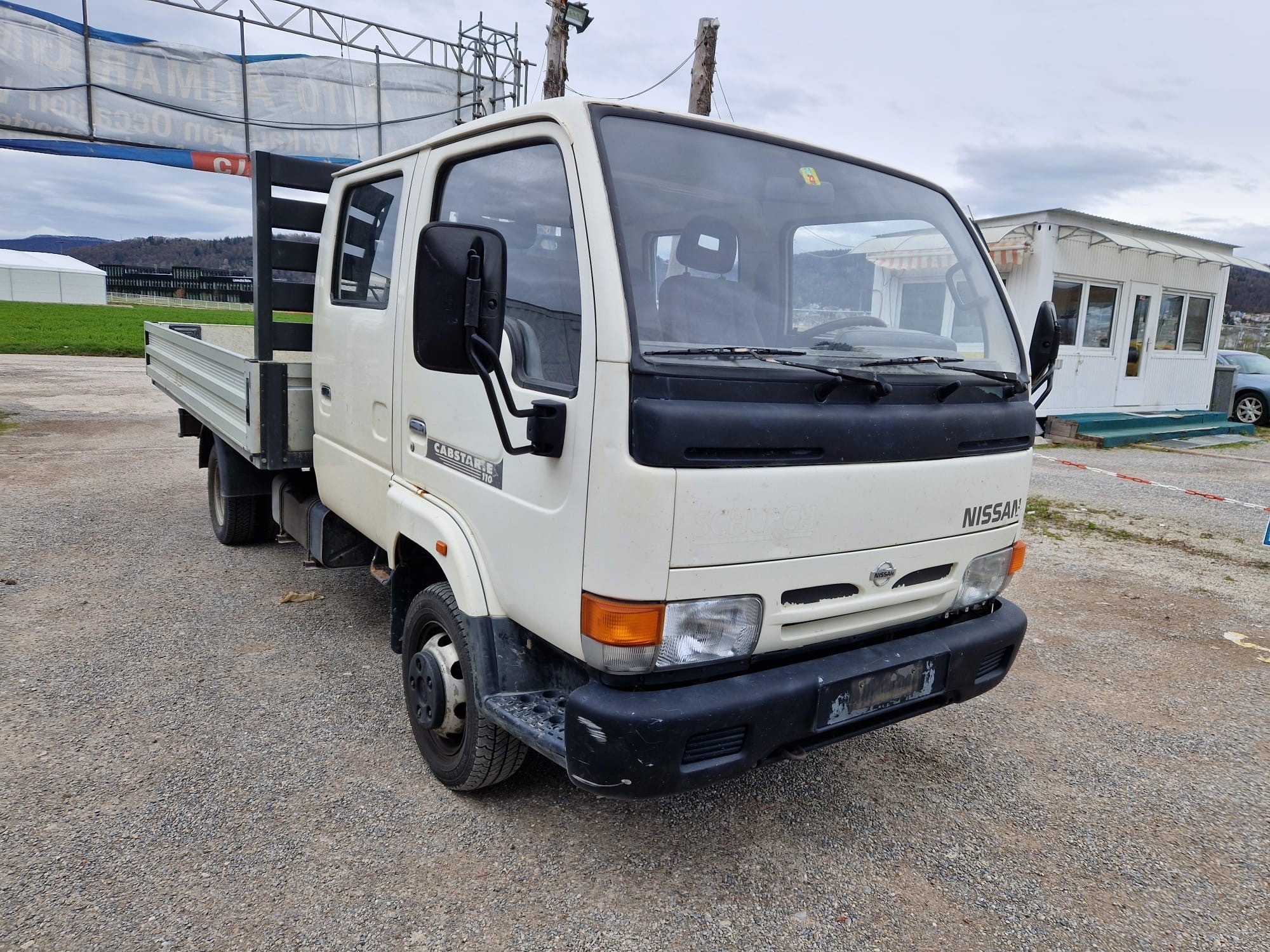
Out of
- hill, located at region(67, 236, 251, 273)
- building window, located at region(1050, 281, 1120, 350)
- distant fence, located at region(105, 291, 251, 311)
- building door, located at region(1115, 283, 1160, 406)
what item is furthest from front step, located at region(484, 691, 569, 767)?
hill, located at region(67, 236, 251, 273)

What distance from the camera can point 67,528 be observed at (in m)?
6.16

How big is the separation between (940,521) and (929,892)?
1.11 m

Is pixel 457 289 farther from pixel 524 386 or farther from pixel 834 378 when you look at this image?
pixel 834 378

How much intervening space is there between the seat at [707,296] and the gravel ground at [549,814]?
5.33 ft

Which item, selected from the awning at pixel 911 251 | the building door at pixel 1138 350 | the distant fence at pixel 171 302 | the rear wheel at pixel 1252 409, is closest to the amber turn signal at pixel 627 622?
the awning at pixel 911 251

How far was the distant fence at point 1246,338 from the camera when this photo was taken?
71.1 feet

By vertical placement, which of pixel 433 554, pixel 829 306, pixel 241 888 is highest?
pixel 829 306

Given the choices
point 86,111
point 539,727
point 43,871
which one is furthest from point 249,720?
point 86,111

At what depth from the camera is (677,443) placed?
7.00 feet

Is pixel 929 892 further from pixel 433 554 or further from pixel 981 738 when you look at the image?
pixel 433 554

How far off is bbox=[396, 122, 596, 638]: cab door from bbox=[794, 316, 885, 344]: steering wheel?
70cm

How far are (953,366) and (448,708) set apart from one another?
198 centimetres

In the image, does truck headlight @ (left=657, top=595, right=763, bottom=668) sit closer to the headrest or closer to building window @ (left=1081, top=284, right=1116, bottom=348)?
the headrest

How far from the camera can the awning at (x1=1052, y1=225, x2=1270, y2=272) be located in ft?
42.2
